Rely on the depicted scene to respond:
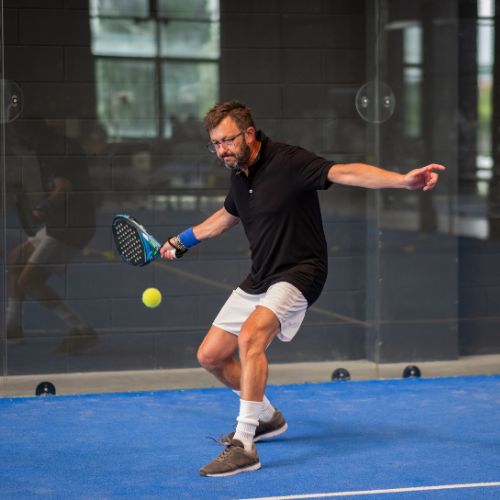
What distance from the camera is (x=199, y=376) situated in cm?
675

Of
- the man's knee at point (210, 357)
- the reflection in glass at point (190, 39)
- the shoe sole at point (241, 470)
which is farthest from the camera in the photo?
the reflection in glass at point (190, 39)

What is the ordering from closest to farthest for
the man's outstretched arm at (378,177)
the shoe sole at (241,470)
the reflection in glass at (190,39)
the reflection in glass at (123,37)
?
the man's outstretched arm at (378,177)
the shoe sole at (241,470)
the reflection in glass at (123,37)
the reflection in glass at (190,39)

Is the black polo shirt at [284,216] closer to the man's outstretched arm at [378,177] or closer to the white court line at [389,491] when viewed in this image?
the man's outstretched arm at [378,177]

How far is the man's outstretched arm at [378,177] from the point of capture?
4.49 metres

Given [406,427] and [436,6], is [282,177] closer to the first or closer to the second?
[406,427]

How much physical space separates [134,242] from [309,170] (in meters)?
0.97

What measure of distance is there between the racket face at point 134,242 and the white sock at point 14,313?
131cm

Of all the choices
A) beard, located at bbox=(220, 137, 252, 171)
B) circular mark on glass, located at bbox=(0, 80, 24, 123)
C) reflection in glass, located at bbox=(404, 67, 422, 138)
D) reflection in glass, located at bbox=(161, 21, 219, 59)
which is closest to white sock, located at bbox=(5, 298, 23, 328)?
circular mark on glass, located at bbox=(0, 80, 24, 123)

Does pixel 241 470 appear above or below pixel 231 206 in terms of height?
below

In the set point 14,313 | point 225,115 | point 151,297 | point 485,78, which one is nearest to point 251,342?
point 225,115

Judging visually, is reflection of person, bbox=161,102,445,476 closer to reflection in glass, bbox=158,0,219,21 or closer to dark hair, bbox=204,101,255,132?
dark hair, bbox=204,101,255,132

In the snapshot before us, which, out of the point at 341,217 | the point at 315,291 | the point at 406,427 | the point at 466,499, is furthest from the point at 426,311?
the point at 466,499

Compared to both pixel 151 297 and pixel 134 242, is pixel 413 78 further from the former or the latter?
pixel 134 242

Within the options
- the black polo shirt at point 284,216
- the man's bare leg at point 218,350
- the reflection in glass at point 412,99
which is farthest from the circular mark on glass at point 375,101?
the man's bare leg at point 218,350
